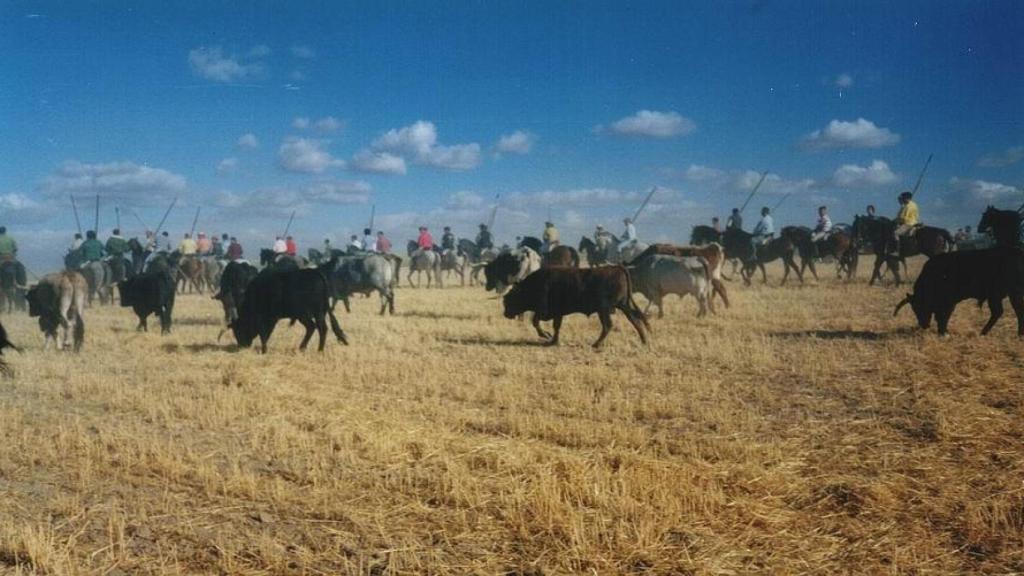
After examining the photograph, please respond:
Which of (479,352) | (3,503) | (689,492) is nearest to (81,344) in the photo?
(479,352)

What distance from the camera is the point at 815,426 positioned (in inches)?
260

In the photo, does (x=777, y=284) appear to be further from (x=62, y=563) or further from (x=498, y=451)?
(x=62, y=563)

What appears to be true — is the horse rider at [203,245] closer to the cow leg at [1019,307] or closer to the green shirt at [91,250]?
the green shirt at [91,250]

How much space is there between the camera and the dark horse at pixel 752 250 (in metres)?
24.0

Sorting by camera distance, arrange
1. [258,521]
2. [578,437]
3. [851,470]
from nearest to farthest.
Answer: [258,521], [851,470], [578,437]

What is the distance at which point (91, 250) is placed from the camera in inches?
819

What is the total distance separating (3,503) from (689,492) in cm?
463

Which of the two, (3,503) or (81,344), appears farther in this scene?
(81,344)

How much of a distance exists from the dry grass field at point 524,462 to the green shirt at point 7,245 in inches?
379

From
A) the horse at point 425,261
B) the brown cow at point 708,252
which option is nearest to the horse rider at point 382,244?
the horse at point 425,261

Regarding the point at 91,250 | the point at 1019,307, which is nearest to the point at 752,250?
the point at 1019,307

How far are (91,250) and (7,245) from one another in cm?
276

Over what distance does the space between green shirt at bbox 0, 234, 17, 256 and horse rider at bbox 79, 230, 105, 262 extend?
2.23 metres

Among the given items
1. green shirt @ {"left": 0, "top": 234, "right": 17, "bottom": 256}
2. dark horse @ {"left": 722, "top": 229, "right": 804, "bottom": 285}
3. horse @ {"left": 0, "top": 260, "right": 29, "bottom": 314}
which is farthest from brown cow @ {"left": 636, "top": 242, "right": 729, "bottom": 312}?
green shirt @ {"left": 0, "top": 234, "right": 17, "bottom": 256}
